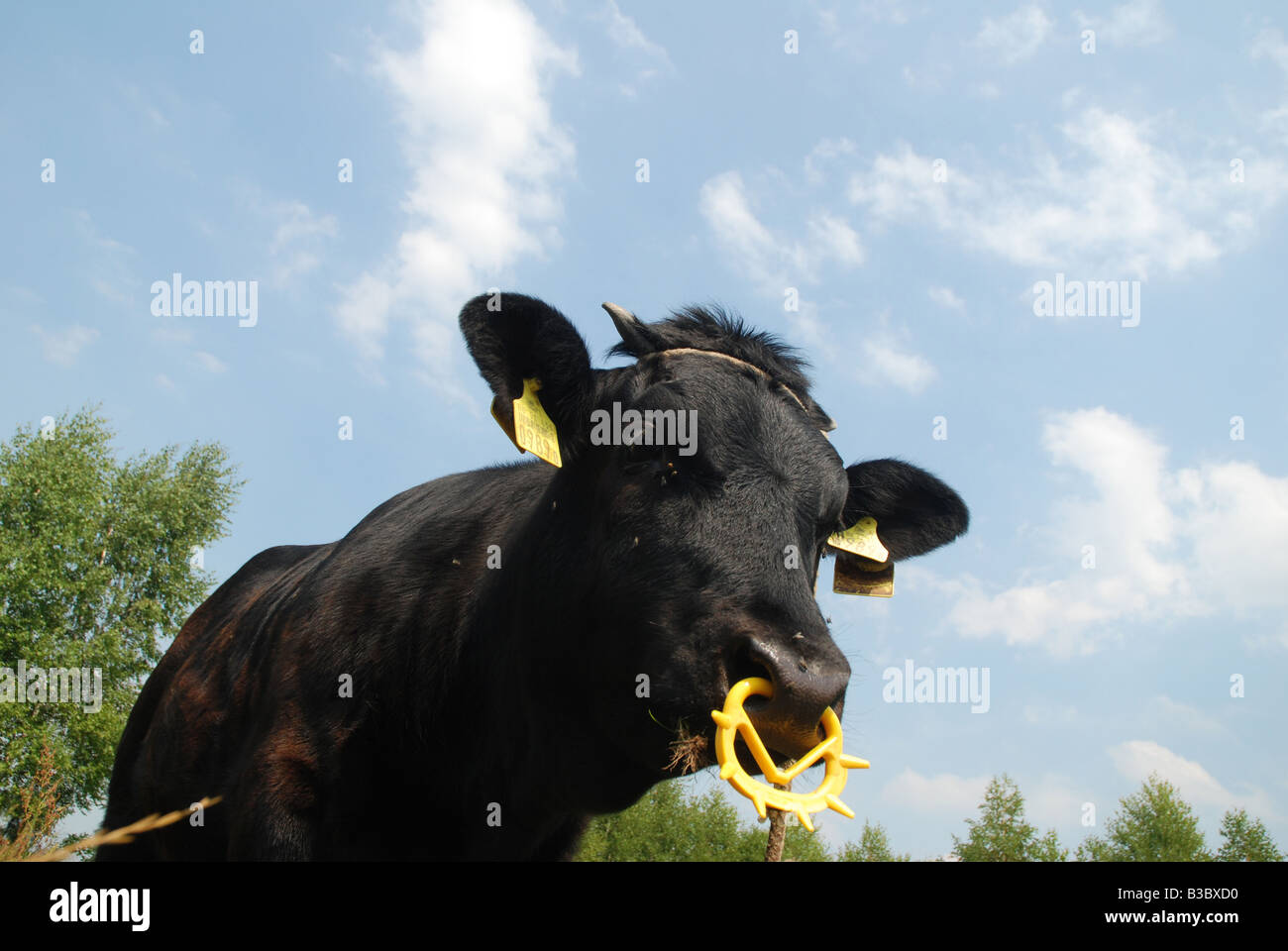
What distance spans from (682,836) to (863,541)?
41644 millimetres

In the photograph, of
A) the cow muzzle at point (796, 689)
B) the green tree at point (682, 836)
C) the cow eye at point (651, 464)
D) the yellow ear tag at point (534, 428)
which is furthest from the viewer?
the green tree at point (682, 836)

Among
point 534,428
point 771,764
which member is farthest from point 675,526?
point 771,764

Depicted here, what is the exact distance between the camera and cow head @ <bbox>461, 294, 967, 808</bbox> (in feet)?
11.0

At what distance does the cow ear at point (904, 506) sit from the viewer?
5492 mm

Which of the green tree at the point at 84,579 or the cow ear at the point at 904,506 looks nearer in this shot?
the cow ear at the point at 904,506

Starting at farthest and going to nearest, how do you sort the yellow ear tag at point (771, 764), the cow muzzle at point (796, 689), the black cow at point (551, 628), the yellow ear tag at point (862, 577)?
the yellow ear tag at point (862, 577) < the black cow at point (551, 628) < the cow muzzle at point (796, 689) < the yellow ear tag at point (771, 764)

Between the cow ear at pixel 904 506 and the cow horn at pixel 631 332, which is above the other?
the cow horn at pixel 631 332

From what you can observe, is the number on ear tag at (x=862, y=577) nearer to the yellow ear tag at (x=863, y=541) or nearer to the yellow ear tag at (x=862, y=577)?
the yellow ear tag at (x=862, y=577)

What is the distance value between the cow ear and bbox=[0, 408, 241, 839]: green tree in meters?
31.2

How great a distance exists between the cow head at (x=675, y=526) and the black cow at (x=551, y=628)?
0.04ft

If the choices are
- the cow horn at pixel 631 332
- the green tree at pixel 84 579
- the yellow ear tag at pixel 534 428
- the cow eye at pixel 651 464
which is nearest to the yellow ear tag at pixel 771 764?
the cow eye at pixel 651 464

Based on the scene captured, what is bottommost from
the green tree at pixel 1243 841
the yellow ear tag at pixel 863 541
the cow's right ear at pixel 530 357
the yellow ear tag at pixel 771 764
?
the green tree at pixel 1243 841
